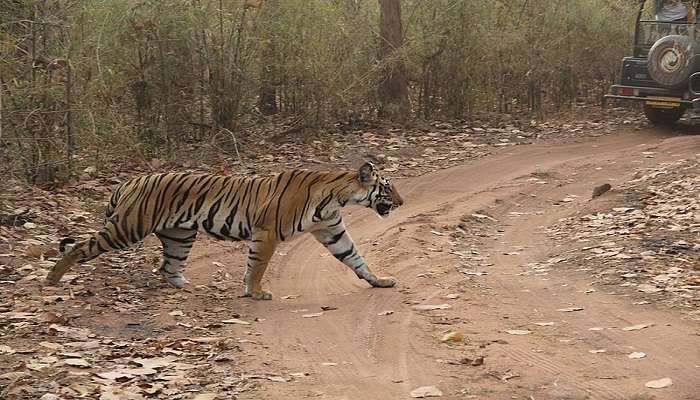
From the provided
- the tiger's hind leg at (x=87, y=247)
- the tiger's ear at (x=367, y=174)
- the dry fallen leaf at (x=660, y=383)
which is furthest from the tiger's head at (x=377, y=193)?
the dry fallen leaf at (x=660, y=383)

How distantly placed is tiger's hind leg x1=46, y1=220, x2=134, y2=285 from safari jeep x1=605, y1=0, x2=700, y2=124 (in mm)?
10642

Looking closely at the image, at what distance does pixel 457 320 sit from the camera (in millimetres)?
7191

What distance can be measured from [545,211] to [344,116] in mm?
5820

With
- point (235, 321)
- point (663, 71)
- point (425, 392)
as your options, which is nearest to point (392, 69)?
point (663, 71)

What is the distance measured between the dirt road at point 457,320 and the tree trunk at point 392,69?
497 cm

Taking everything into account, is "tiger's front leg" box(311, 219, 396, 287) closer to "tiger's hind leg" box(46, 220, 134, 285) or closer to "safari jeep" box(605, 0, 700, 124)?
"tiger's hind leg" box(46, 220, 134, 285)

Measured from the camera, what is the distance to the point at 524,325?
275 inches

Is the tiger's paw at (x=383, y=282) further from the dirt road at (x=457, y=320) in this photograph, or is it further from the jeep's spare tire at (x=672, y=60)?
the jeep's spare tire at (x=672, y=60)

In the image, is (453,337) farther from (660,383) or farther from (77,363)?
(77,363)

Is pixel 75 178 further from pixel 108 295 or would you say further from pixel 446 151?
pixel 446 151

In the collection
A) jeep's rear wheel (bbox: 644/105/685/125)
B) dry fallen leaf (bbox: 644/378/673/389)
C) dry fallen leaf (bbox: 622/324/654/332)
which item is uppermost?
jeep's rear wheel (bbox: 644/105/685/125)

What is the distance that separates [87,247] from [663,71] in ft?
37.2

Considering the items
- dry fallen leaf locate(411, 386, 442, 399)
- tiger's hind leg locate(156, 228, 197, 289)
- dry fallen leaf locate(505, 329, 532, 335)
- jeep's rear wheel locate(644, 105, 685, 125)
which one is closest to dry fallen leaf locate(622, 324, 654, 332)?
dry fallen leaf locate(505, 329, 532, 335)

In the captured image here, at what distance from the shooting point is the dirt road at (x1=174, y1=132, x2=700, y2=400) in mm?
5773
